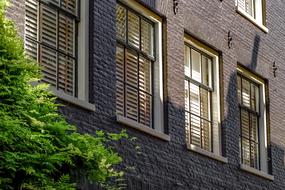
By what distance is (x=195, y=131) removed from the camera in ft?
52.9

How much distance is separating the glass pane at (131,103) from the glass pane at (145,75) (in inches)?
10.4

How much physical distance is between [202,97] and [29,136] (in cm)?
704

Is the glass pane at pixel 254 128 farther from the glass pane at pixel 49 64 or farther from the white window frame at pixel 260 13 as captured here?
the glass pane at pixel 49 64

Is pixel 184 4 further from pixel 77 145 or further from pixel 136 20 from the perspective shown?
pixel 77 145

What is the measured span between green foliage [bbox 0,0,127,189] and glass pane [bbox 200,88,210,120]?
5885mm

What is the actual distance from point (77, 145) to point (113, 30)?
Result: 3.23 m

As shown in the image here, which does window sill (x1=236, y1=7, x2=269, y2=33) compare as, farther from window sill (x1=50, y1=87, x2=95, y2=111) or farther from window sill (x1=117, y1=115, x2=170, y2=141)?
window sill (x1=50, y1=87, x2=95, y2=111)

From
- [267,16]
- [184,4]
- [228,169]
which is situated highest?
[267,16]

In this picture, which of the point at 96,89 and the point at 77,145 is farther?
the point at 96,89

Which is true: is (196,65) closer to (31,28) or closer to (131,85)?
(131,85)

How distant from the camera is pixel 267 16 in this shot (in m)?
19.6

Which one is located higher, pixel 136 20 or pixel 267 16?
pixel 267 16

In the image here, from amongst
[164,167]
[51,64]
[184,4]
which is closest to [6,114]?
[51,64]

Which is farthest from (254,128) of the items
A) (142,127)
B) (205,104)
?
(142,127)
